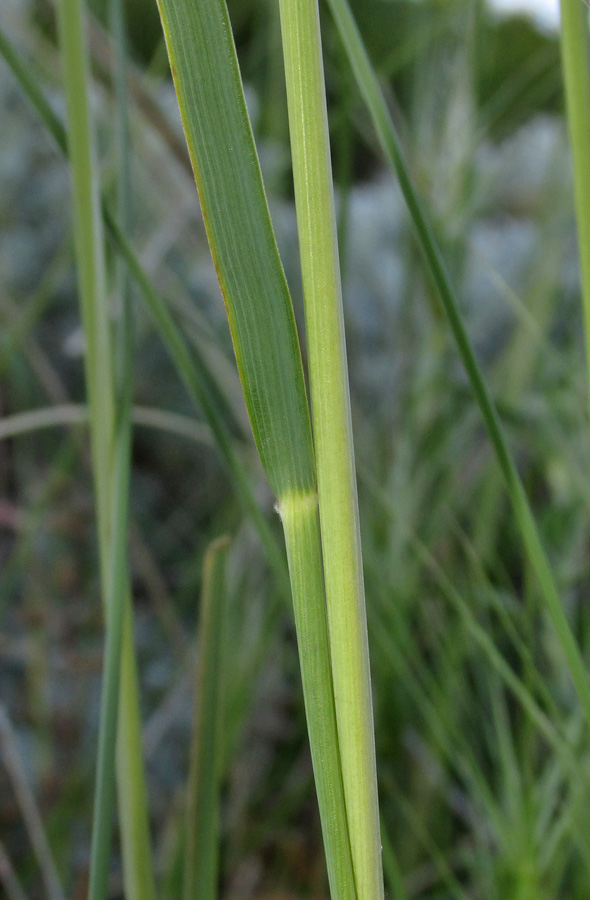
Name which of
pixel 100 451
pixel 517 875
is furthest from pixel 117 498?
pixel 517 875

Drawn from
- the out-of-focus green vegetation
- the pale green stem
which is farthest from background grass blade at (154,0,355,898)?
the out-of-focus green vegetation

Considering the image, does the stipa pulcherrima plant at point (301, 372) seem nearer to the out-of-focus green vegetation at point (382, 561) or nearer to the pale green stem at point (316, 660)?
the pale green stem at point (316, 660)

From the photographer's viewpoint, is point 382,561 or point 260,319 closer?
point 260,319

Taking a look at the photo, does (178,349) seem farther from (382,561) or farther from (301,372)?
(382,561)

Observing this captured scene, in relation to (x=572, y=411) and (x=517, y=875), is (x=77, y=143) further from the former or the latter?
(x=572, y=411)

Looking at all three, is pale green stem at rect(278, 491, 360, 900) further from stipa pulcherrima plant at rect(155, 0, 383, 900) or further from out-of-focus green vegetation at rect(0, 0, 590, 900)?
out-of-focus green vegetation at rect(0, 0, 590, 900)

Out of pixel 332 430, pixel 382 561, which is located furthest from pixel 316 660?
pixel 382 561
